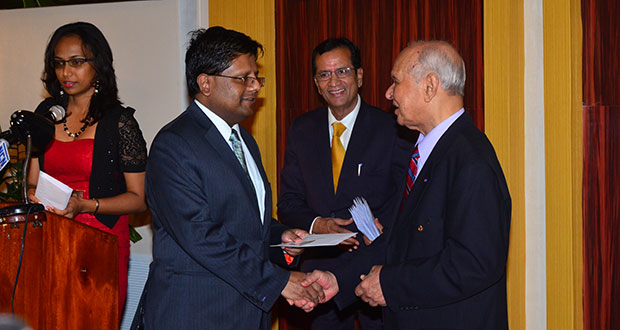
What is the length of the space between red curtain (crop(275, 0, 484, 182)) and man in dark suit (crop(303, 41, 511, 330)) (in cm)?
179

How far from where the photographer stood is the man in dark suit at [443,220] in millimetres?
2256

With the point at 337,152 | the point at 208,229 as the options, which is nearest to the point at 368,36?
the point at 337,152

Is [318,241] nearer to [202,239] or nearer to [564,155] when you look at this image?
[202,239]

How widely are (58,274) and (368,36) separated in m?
2.76

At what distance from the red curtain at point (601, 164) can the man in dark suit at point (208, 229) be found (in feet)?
7.48

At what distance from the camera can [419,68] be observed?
8.17ft

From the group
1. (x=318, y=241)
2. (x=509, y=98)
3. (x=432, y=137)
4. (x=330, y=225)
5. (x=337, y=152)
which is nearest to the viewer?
(x=432, y=137)

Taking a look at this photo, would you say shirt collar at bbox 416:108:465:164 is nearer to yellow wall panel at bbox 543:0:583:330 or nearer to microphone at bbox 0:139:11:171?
microphone at bbox 0:139:11:171

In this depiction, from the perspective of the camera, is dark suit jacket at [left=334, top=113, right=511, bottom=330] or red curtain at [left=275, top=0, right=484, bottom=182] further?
Result: red curtain at [left=275, top=0, right=484, bottom=182]

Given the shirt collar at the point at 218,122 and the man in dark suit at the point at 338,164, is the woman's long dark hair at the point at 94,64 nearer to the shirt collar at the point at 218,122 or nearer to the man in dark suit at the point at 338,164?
the shirt collar at the point at 218,122

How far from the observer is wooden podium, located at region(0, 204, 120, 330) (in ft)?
7.67

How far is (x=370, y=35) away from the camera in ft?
14.5

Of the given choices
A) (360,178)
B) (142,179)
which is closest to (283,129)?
(360,178)

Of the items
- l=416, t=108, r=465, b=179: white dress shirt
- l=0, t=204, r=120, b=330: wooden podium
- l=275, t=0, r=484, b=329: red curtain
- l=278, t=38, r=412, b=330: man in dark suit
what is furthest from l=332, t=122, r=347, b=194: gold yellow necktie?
l=0, t=204, r=120, b=330: wooden podium
